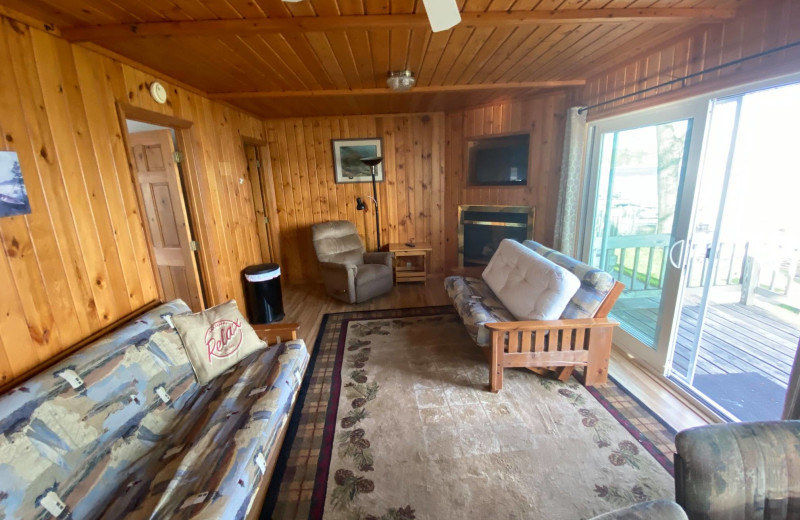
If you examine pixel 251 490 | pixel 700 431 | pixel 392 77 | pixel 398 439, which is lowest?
pixel 398 439

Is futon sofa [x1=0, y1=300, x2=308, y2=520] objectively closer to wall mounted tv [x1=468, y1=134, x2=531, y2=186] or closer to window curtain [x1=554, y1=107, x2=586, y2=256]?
window curtain [x1=554, y1=107, x2=586, y2=256]

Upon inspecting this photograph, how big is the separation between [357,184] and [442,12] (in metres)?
3.37

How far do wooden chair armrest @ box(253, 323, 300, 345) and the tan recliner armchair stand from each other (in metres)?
1.52

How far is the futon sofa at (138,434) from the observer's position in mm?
Answer: 1084

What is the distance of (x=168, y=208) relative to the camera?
2750 millimetres

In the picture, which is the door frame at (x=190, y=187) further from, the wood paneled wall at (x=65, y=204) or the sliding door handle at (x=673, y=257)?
the sliding door handle at (x=673, y=257)

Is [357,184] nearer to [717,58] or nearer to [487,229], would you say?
[487,229]

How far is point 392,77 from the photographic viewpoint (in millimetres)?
2588

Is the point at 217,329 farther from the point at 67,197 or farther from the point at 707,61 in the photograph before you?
the point at 707,61

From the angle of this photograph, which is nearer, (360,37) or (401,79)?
(360,37)

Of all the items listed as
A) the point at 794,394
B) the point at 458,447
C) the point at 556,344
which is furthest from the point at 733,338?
the point at 458,447

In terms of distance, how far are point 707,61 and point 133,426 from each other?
141 inches

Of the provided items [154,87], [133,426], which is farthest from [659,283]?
[154,87]

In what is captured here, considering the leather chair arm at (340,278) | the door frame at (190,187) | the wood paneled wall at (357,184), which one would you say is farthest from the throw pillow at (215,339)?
the wood paneled wall at (357,184)
